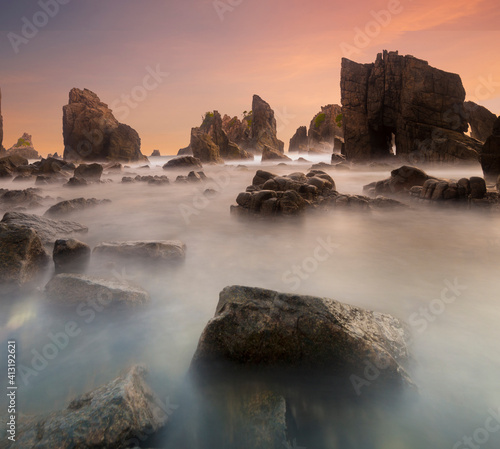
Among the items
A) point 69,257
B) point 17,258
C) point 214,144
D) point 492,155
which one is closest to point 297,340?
point 17,258

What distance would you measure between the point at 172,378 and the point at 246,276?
3.15 metres

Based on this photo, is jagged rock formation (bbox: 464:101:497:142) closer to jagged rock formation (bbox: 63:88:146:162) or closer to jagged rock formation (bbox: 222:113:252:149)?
jagged rock formation (bbox: 63:88:146:162)

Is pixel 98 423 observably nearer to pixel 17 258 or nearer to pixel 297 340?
pixel 297 340

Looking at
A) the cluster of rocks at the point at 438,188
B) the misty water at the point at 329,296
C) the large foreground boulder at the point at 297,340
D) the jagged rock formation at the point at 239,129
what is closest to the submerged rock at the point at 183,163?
the cluster of rocks at the point at 438,188

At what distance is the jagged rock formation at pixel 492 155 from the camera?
56.7 ft

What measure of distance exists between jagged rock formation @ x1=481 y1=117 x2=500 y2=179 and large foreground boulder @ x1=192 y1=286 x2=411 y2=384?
19.4 m

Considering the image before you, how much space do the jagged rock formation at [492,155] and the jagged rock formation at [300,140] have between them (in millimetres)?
102380

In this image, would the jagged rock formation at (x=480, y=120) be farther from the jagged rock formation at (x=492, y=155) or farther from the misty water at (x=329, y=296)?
the misty water at (x=329, y=296)

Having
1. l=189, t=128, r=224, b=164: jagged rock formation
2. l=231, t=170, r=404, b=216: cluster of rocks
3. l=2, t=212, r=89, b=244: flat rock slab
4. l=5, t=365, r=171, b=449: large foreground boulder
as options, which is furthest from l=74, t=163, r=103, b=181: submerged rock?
l=189, t=128, r=224, b=164: jagged rock formation

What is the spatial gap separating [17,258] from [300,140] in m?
125

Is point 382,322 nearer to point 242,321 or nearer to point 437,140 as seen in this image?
point 242,321

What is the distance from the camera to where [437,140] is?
3600 cm

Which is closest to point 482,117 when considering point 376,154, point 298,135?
point 376,154

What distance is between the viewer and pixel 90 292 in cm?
468
